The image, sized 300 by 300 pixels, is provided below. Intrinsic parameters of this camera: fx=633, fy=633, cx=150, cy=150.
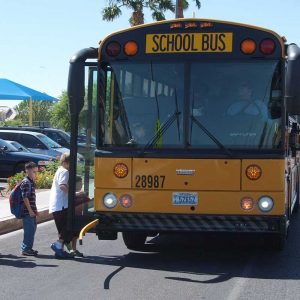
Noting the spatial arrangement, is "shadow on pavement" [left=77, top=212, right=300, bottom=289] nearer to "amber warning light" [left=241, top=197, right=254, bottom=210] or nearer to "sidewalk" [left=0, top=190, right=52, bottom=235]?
"amber warning light" [left=241, top=197, right=254, bottom=210]

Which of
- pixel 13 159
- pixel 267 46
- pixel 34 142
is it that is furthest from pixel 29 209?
pixel 34 142

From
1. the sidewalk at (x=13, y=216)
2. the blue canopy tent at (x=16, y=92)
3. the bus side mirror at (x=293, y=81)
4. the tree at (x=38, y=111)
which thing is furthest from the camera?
the tree at (x=38, y=111)

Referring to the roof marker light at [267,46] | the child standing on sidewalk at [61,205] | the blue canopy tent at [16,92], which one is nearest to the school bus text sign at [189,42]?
the roof marker light at [267,46]

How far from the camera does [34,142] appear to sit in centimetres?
2333

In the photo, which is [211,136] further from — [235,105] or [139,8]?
[139,8]

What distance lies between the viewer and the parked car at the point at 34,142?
2280 centimetres

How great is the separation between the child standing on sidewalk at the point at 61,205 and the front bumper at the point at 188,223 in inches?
34.6

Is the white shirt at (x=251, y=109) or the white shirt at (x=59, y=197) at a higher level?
the white shirt at (x=251, y=109)

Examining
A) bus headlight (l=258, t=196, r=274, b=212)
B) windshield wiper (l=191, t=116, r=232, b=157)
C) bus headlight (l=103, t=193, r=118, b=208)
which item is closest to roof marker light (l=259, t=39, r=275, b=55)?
windshield wiper (l=191, t=116, r=232, b=157)

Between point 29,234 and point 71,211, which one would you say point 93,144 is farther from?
point 29,234

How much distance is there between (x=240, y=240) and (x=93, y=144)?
11.2 ft

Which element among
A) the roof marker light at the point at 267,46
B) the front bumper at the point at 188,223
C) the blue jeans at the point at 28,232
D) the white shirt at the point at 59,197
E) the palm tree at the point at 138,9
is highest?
the palm tree at the point at 138,9

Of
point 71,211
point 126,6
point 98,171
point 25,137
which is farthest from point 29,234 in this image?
point 126,6

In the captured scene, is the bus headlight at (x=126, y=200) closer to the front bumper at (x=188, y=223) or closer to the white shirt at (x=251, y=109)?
the front bumper at (x=188, y=223)
